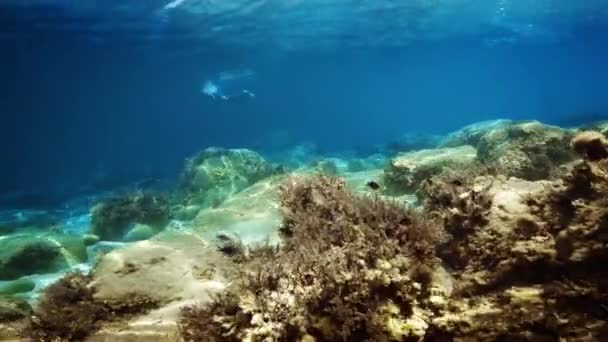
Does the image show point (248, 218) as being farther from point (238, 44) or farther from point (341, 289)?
point (238, 44)

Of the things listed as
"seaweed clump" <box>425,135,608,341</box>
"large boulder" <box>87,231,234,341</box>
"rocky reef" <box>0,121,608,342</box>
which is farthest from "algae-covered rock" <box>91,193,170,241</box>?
"seaweed clump" <box>425,135,608,341</box>

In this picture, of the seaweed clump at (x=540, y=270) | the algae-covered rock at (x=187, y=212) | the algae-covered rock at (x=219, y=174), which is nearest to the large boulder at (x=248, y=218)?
the algae-covered rock at (x=187, y=212)

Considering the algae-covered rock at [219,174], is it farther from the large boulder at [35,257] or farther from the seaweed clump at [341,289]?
the seaweed clump at [341,289]

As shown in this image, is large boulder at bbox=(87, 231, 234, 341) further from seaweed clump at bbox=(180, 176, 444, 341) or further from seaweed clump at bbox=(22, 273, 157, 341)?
Result: seaweed clump at bbox=(180, 176, 444, 341)

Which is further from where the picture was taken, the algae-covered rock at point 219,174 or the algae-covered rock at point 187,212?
the algae-covered rock at point 219,174

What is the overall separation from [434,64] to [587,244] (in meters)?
72.1

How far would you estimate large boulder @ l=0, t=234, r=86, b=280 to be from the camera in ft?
30.1

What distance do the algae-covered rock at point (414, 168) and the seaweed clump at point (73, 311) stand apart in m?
6.05

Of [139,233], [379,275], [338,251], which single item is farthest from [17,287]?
[379,275]

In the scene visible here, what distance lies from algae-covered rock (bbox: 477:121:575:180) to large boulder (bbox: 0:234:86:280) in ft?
28.5

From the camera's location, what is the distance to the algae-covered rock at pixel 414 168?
9.30m

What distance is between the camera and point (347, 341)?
313 cm

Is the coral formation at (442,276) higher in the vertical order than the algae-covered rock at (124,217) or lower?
higher

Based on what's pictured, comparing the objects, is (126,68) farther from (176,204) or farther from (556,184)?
(556,184)
